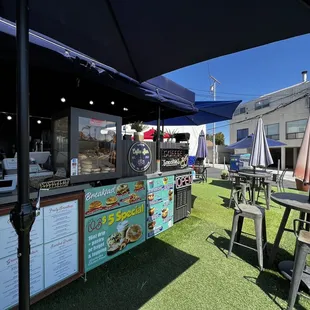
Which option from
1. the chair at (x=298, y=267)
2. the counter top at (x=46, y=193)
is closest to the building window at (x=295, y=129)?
the chair at (x=298, y=267)

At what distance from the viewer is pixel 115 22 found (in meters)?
1.50

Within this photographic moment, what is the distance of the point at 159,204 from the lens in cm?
316

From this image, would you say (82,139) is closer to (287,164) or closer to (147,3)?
(147,3)

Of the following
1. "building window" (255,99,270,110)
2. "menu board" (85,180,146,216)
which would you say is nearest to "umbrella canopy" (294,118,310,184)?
"menu board" (85,180,146,216)

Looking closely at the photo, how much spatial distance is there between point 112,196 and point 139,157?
0.81 metres

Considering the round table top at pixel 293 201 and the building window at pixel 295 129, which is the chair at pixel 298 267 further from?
the building window at pixel 295 129

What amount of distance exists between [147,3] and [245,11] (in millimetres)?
655

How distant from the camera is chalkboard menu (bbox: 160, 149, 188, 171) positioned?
342cm

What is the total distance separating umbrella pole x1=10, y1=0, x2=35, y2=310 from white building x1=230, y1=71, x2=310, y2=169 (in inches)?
604

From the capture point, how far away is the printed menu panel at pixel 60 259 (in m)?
1.78

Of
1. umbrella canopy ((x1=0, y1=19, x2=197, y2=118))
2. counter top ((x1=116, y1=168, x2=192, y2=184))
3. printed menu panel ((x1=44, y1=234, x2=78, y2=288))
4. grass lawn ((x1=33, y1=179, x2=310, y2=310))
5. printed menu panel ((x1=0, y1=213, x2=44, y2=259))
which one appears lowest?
grass lawn ((x1=33, y1=179, x2=310, y2=310))

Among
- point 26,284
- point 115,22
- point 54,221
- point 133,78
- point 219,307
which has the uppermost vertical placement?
point 115,22

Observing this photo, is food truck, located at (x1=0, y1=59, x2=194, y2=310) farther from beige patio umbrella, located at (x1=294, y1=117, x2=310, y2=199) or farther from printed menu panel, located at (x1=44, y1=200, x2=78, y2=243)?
beige patio umbrella, located at (x1=294, y1=117, x2=310, y2=199)

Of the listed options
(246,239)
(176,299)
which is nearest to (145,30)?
(176,299)
